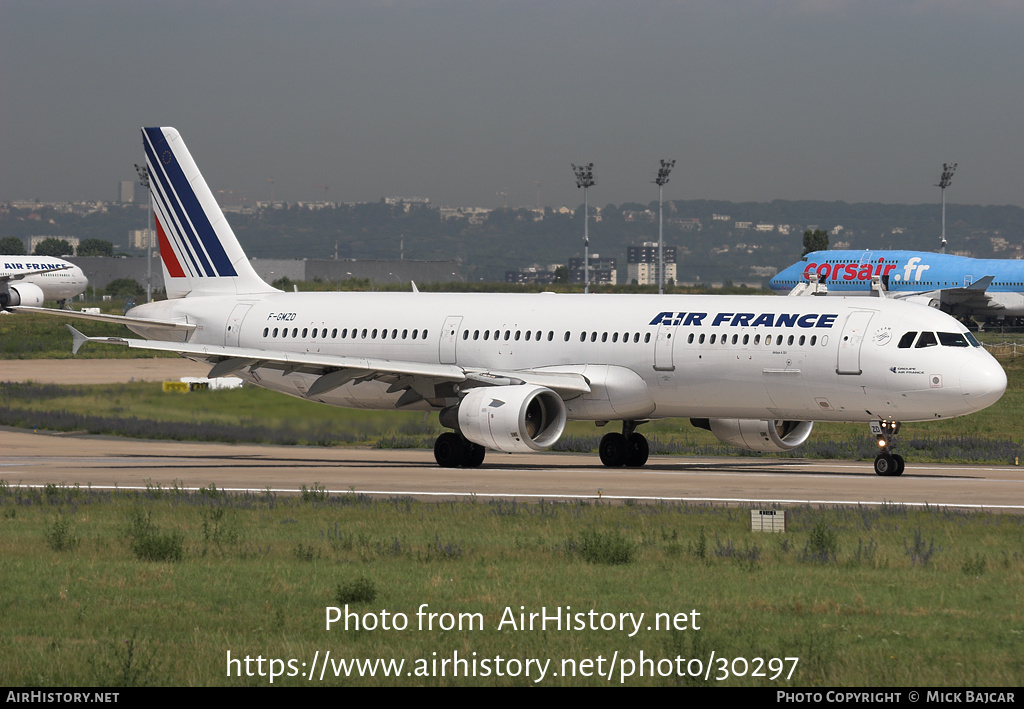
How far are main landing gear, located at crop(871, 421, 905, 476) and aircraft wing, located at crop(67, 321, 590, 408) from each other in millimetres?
7393

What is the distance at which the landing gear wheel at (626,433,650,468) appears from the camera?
127 ft

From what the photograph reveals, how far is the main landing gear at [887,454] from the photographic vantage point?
3416cm

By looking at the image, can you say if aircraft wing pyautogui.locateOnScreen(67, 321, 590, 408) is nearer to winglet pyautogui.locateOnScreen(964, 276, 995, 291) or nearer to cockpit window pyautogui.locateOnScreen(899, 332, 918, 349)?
cockpit window pyautogui.locateOnScreen(899, 332, 918, 349)

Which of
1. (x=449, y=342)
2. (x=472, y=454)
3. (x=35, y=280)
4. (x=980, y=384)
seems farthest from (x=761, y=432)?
(x=35, y=280)

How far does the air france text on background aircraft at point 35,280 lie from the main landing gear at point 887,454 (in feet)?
346

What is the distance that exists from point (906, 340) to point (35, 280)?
12653cm

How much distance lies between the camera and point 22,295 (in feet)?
433

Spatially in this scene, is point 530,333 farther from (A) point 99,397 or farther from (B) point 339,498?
(A) point 99,397

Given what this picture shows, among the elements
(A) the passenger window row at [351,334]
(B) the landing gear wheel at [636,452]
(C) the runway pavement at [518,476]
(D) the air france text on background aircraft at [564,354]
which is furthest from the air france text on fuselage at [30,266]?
(B) the landing gear wheel at [636,452]

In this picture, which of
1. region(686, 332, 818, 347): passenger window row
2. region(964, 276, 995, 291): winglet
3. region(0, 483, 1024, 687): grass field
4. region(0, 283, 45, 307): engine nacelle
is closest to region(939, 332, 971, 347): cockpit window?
region(686, 332, 818, 347): passenger window row

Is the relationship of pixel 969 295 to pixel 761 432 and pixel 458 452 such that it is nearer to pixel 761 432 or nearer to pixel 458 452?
pixel 761 432

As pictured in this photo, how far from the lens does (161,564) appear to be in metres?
19.8
